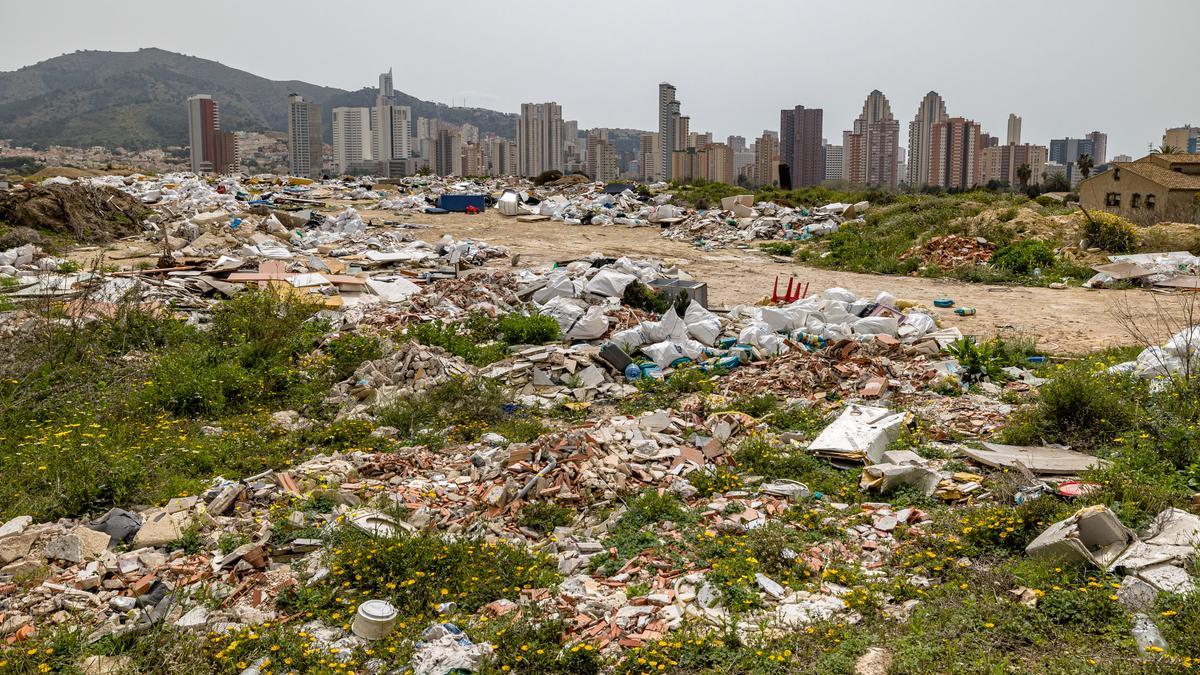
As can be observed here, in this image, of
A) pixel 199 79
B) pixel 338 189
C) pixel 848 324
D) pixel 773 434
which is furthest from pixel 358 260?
pixel 199 79

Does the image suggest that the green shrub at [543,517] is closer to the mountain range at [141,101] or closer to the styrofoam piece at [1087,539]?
the styrofoam piece at [1087,539]

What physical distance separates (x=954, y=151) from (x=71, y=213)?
6799cm

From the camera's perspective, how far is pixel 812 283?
41.8ft

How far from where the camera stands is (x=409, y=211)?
22.2m

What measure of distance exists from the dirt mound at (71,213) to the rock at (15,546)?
474 inches

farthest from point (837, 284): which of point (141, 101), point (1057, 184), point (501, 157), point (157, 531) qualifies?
point (141, 101)

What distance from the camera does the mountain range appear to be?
339 ft

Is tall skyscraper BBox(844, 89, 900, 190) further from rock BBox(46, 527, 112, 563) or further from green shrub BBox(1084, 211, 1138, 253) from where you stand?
rock BBox(46, 527, 112, 563)

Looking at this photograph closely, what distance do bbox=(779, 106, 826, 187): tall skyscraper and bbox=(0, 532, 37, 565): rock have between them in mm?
63558

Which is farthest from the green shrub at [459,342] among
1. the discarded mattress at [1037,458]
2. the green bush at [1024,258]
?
the green bush at [1024,258]

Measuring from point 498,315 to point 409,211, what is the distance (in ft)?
44.9

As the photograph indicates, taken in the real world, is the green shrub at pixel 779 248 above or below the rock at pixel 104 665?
above

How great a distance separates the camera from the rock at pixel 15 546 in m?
4.13

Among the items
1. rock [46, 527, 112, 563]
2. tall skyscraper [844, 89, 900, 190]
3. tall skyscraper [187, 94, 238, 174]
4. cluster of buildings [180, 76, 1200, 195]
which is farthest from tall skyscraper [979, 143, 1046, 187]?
rock [46, 527, 112, 563]
